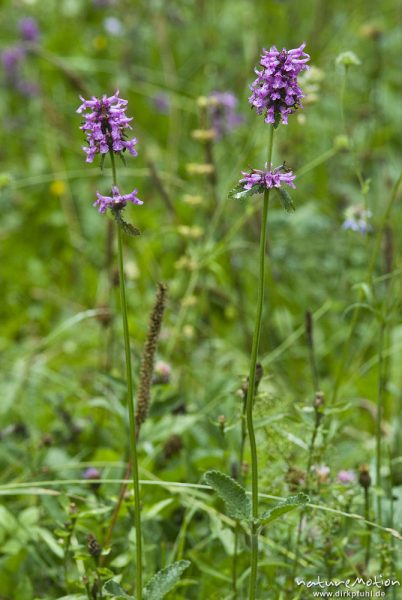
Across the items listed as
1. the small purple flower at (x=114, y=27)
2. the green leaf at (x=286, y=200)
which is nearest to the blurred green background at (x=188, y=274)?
the small purple flower at (x=114, y=27)

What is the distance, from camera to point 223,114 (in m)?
3.05

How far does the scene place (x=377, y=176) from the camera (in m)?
3.93

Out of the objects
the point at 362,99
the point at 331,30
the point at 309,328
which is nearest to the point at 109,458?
the point at 309,328

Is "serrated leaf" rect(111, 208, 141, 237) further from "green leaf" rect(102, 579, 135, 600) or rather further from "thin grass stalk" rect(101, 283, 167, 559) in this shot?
"green leaf" rect(102, 579, 135, 600)

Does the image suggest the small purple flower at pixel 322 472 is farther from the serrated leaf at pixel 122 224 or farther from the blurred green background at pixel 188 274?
the serrated leaf at pixel 122 224

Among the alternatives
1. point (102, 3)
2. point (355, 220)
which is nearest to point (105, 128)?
point (355, 220)

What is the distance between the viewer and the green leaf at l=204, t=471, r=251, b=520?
135 centimetres

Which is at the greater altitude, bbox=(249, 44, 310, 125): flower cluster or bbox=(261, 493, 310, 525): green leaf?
bbox=(249, 44, 310, 125): flower cluster

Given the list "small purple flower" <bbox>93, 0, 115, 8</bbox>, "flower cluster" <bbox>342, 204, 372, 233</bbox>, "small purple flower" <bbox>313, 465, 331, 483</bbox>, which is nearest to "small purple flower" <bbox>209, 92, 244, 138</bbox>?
"flower cluster" <bbox>342, 204, 372, 233</bbox>

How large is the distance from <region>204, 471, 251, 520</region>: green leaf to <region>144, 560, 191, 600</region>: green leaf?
13 cm

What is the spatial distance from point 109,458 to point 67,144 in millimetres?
1987

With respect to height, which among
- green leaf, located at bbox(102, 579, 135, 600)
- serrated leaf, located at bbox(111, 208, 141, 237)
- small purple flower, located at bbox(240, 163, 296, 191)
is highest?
small purple flower, located at bbox(240, 163, 296, 191)

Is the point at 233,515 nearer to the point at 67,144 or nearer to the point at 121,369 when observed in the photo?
the point at 121,369

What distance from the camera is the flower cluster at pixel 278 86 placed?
1154 millimetres
